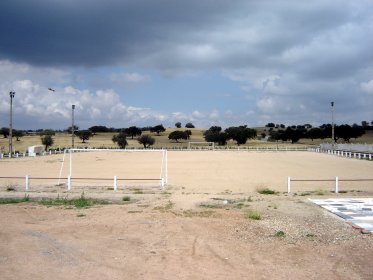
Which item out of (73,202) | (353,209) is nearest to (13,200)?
(73,202)

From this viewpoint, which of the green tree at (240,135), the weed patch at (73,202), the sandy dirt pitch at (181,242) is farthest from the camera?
the green tree at (240,135)

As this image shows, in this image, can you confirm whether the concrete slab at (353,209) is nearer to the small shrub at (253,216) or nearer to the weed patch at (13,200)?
the small shrub at (253,216)

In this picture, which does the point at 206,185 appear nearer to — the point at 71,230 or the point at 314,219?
the point at 314,219

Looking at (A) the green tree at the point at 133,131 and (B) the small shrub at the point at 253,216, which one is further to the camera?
(A) the green tree at the point at 133,131

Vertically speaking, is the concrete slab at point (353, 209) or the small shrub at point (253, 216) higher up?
the concrete slab at point (353, 209)

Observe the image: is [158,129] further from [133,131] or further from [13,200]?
[13,200]

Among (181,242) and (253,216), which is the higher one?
(253,216)

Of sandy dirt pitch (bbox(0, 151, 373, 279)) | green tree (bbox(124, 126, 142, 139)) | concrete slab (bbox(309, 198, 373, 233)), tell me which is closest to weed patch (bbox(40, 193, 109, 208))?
sandy dirt pitch (bbox(0, 151, 373, 279))

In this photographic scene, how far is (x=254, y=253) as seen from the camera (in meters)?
8.78

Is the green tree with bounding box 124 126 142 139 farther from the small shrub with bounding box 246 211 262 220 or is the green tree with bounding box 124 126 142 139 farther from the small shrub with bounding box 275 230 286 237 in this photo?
the small shrub with bounding box 275 230 286 237

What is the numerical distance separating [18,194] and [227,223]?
11.0 meters

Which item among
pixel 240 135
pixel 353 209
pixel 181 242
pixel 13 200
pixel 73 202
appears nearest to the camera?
pixel 181 242

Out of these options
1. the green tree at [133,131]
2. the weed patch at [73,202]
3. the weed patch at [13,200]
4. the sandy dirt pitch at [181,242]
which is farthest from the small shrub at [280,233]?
the green tree at [133,131]

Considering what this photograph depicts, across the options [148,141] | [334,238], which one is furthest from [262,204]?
[148,141]
